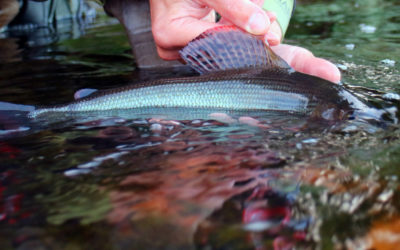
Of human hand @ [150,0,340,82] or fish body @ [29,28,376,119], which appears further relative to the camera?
human hand @ [150,0,340,82]

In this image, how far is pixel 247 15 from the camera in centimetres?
215

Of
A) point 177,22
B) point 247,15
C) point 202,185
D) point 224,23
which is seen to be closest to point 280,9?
point 224,23

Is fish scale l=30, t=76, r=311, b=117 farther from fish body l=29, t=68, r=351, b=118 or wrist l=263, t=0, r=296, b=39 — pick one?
wrist l=263, t=0, r=296, b=39

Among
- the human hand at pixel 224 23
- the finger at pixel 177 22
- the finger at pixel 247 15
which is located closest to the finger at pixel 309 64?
the human hand at pixel 224 23

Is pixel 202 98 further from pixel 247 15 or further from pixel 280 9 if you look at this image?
pixel 280 9

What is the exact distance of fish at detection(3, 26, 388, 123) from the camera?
1861 millimetres

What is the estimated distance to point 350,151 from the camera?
1.40 m

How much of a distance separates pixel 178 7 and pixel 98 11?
29.9 feet

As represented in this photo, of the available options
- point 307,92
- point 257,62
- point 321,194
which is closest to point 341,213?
point 321,194

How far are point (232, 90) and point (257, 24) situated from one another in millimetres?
416

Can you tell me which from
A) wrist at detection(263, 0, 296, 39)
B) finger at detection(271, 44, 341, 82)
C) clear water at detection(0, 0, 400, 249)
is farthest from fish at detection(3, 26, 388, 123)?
wrist at detection(263, 0, 296, 39)

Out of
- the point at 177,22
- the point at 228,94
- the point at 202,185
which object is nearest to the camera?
the point at 202,185

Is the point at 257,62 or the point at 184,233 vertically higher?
the point at 257,62

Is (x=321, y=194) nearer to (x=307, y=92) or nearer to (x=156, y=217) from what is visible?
(x=156, y=217)
